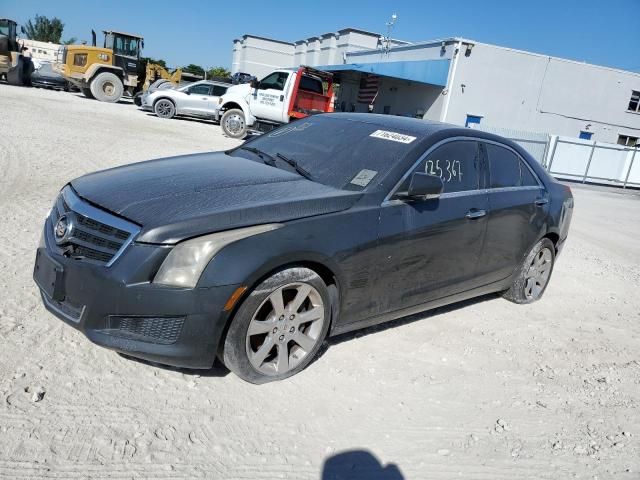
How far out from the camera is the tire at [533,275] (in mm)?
5191

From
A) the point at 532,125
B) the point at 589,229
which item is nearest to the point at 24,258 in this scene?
the point at 589,229

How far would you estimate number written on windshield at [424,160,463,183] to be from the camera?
4012mm

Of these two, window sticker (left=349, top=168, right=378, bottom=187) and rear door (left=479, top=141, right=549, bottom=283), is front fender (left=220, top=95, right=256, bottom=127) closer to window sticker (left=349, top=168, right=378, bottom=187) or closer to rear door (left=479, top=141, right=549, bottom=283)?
rear door (left=479, top=141, right=549, bottom=283)

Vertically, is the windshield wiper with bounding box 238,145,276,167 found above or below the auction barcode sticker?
below

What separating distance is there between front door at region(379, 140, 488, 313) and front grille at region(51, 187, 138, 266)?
163cm

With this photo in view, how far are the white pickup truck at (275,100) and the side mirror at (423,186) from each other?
13.6m

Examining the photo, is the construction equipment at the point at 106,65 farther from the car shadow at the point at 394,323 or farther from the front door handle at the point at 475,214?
the front door handle at the point at 475,214

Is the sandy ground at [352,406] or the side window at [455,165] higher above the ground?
the side window at [455,165]

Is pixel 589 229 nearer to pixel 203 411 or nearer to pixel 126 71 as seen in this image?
pixel 203 411

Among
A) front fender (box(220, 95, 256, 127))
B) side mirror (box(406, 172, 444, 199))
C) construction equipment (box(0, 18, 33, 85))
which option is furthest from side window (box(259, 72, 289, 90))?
construction equipment (box(0, 18, 33, 85))

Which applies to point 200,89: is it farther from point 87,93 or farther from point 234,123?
point 87,93

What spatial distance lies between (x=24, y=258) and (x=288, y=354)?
8.98 feet

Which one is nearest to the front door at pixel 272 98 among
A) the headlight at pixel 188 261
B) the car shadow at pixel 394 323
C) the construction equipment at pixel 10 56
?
the car shadow at pixel 394 323

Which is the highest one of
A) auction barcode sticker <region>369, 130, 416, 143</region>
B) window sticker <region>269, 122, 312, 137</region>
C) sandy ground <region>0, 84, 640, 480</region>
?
auction barcode sticker <region>369, 130, 416, 143</region>
